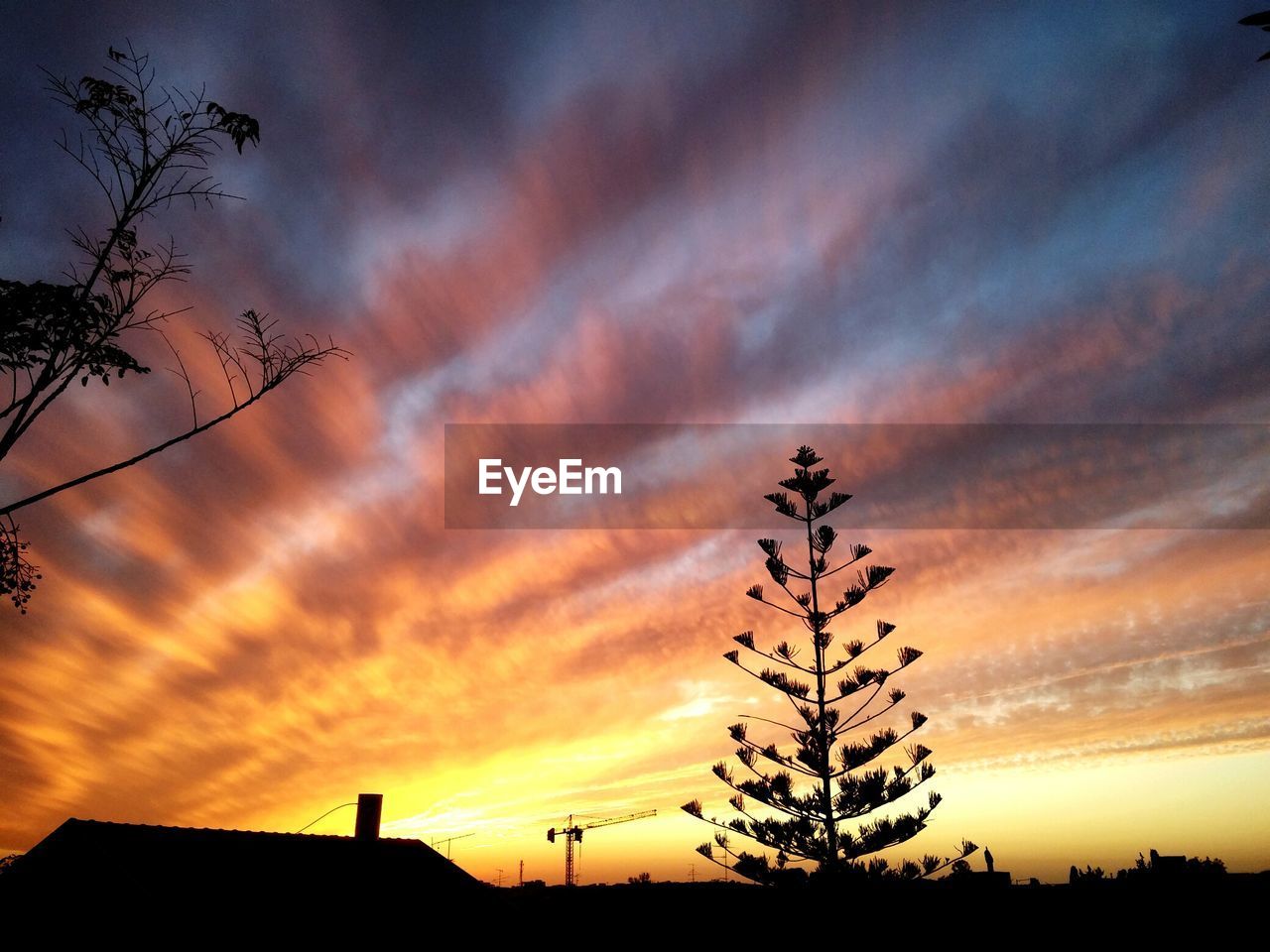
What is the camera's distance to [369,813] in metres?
15.5

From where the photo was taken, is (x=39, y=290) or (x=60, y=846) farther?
(x=60, y=846)

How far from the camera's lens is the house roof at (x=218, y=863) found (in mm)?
10289

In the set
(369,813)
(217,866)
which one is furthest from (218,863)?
(369,813)

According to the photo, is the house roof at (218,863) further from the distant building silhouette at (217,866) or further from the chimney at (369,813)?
the chimney at (369,813)

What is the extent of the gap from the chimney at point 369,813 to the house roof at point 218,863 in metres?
1.77

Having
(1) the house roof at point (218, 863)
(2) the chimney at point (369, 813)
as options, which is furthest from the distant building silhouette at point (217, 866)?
(2) the chimney at point (369, 813)

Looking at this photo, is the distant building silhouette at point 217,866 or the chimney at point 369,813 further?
the chimney at point 369,813

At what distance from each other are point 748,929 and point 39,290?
15.0 meters

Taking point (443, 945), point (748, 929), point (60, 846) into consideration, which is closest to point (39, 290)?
point (60, 846)

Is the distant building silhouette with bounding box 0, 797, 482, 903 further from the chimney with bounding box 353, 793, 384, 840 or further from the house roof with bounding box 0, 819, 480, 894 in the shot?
the chimney with bounding box 353, 793, 384, 840

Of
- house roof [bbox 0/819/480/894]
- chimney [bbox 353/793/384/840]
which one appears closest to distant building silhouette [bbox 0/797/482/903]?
house roof [bbox 0/819/480/894]

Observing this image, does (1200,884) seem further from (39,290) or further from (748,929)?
(39,290)

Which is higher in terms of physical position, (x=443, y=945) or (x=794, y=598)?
(x=794, y=598)

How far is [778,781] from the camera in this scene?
69.1 feet
